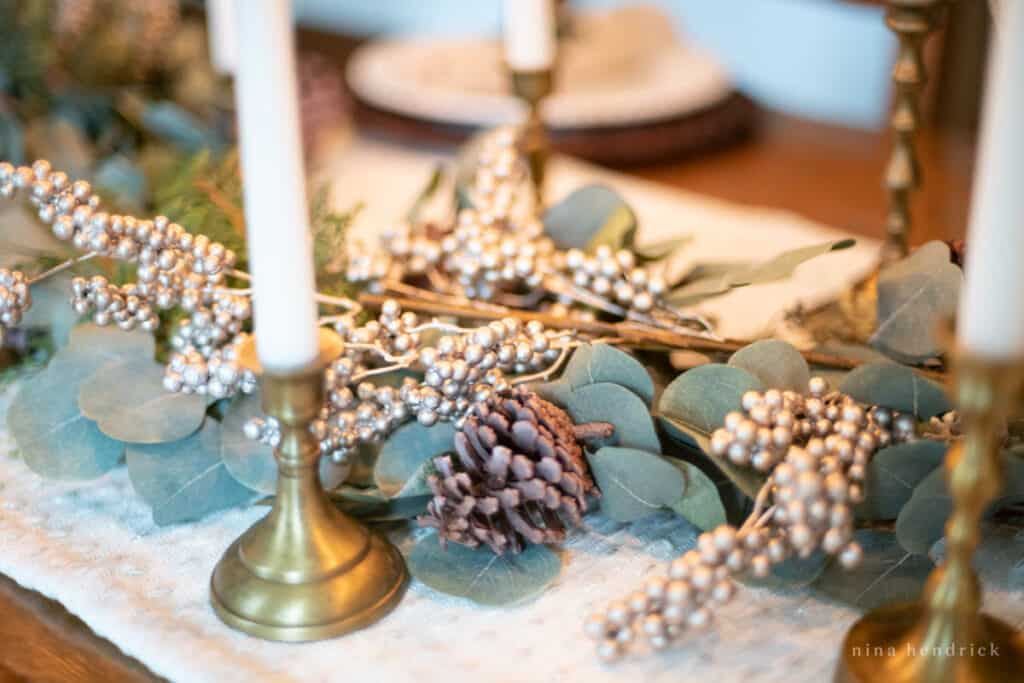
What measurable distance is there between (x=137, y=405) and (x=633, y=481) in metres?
0.23

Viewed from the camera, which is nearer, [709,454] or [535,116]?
[709,454]

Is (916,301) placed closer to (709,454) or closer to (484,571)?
(709,454)

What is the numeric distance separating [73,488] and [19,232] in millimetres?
142

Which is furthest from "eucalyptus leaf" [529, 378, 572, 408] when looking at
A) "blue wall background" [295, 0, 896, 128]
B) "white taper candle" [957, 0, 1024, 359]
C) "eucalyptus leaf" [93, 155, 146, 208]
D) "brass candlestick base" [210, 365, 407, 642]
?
"blue wall background" [295, 0, 896, 128]

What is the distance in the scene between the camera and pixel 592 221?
644 millimetres

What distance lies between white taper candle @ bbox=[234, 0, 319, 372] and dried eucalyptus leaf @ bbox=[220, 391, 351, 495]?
0.12 meters

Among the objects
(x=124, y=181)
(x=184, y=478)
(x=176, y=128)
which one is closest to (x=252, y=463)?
(x=184, y=478)

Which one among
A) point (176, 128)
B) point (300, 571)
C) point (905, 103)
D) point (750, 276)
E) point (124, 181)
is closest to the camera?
point (300, 571)

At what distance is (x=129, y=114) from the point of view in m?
1.02

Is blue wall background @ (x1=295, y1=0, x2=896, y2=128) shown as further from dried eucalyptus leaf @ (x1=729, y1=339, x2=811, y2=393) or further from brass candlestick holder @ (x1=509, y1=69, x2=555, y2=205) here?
dried eucalyptus leaf @ (x1=729, y1=339, x2=811, y2=393)

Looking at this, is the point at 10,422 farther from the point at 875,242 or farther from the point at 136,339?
the point at 875,242

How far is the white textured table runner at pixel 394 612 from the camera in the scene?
43cm

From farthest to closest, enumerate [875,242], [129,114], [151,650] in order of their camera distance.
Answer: [129,114] < [875,242] < [151,650]

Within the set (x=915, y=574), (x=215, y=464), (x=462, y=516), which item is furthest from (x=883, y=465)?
(x=215, y=464)
